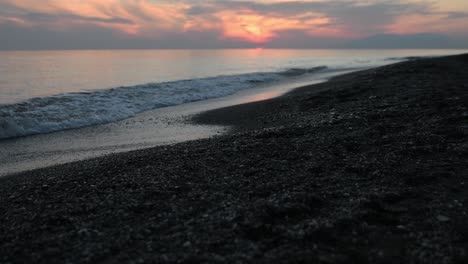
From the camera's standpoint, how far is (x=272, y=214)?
540 centimetres

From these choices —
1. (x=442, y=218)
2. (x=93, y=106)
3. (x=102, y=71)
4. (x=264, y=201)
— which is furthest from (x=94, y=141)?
(x=102, y=71)

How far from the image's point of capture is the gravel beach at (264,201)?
4.59m

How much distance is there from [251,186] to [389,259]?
270 cm

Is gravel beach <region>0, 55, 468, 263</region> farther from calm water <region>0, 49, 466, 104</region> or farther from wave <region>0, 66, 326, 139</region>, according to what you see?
calm water <region>0, 49, 466, 104</region>

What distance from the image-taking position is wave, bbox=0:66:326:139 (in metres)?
14.9

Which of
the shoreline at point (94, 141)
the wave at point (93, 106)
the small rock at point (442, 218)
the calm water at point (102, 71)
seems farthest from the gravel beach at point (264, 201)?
the calm water at point (102, 71)

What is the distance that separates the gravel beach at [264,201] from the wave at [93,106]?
21.5 feet

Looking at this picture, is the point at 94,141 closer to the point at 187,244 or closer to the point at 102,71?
the point at 187,244

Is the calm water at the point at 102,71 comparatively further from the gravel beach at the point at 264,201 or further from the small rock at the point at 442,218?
the small rock at the point at 442,218

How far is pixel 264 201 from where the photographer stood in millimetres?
5801

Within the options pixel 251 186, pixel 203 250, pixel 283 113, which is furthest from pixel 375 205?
pixel 283 113

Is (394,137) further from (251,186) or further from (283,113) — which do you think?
(283,113)

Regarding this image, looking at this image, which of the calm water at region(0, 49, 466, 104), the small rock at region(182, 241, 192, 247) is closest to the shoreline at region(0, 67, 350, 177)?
the small rock at region(182, 241, 192, 247)

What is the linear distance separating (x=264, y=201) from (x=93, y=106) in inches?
614
